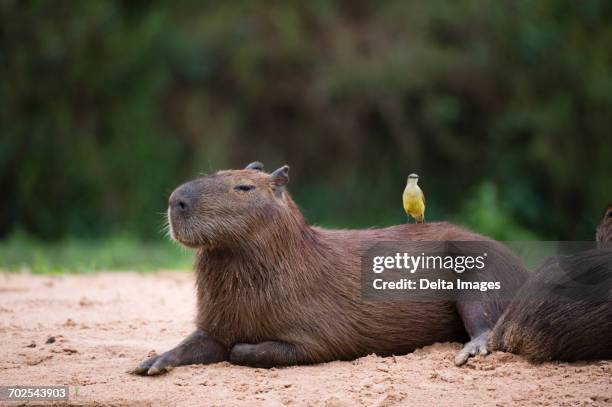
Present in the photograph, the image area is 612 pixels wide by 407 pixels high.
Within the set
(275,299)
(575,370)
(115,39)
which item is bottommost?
(575,370)

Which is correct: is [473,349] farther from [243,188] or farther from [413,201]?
[243,188]

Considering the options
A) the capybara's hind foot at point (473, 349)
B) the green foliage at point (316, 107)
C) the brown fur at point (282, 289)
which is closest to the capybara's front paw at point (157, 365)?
the brown fur at point (282, 289)

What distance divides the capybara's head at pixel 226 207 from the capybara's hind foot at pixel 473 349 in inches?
42.7

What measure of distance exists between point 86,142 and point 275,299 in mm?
8322

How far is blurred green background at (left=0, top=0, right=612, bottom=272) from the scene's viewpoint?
12.0 meters

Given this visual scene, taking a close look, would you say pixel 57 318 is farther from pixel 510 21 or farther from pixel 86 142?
pixel 510 21

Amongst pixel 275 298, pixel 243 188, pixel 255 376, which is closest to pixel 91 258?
pixel 243 188

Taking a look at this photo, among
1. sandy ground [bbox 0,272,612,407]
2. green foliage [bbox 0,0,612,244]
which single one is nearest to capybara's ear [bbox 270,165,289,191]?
sandy ground [bbox 0,272,612,407]

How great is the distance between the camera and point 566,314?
163 inches

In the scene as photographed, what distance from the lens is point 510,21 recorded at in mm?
13469

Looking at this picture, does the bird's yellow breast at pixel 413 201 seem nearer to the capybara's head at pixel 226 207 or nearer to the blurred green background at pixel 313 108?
the capybara's head at pixel 226 207

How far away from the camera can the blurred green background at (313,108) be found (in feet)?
39.4

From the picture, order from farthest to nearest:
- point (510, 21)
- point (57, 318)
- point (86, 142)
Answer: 1. point (510, 21)
2. point (86, 142)
3. point (57, 318)

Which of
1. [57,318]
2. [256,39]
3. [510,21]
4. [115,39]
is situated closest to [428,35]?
[510,21]
